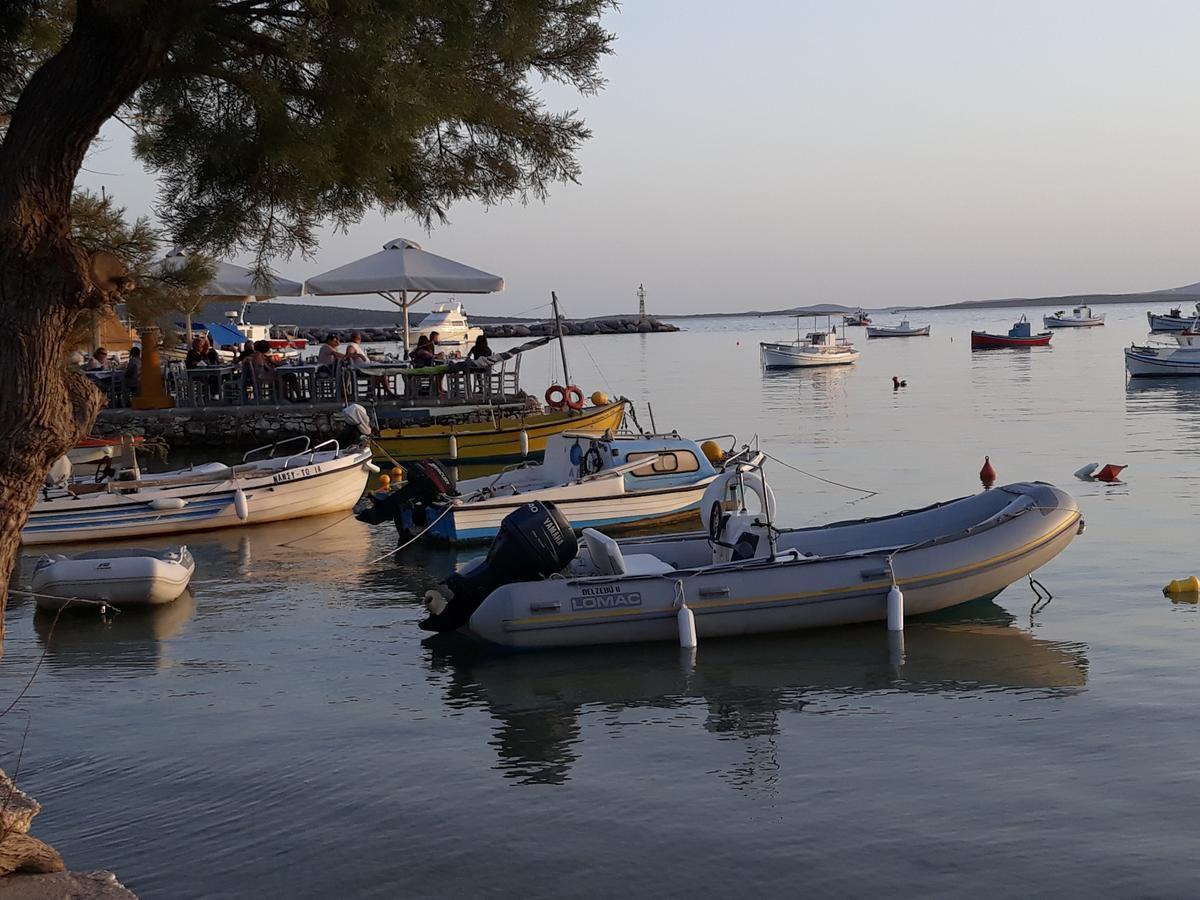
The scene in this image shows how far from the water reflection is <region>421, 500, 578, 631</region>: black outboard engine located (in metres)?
2.64

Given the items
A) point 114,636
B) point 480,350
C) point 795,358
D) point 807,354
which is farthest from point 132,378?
point 807,354

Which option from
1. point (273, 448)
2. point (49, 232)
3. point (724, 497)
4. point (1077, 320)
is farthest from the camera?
point (1077, 320)

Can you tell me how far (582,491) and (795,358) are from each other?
49.4 metres

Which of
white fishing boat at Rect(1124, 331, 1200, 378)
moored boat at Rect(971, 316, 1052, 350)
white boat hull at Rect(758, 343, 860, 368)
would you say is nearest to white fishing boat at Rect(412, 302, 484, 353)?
white boat hull at Rect(758, 343, 860, 368)

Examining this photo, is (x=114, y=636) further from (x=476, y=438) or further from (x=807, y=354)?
(x=807, y=354)

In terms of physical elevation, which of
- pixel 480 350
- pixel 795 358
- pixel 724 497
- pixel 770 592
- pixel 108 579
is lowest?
pixel 770 592

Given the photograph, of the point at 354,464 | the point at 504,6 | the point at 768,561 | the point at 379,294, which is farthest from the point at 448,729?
the point at 379,294

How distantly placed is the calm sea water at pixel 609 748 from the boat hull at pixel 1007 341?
6643 centimetres

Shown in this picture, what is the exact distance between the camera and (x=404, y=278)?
28.8m

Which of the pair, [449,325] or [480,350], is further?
[449,325]

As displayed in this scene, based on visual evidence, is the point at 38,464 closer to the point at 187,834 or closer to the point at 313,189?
the point at 313,189

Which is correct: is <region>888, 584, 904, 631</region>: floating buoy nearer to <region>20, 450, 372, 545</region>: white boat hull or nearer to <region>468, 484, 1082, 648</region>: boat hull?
<region>468, 484, 1082, 648</region>: boat hull

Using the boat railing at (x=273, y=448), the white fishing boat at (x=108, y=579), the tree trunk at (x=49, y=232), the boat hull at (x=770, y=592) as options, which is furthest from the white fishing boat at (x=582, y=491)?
the tree trunk at (x=49, y=232)

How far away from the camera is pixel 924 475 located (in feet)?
79.3
